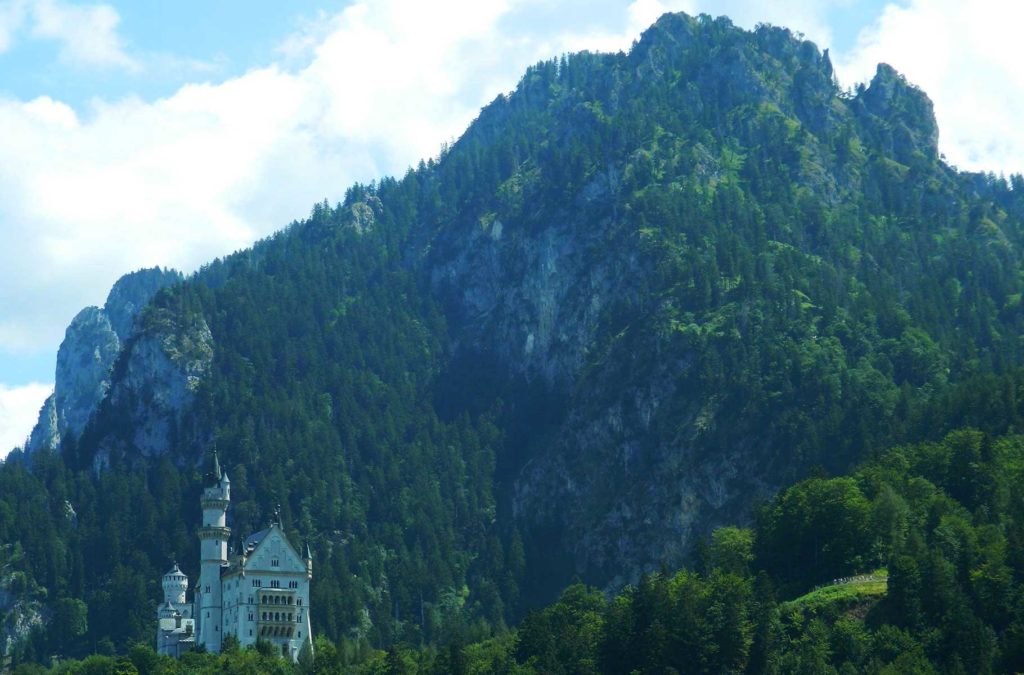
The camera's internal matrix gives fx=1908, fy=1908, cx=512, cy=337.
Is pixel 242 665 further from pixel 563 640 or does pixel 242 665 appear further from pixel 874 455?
pixel 874 455

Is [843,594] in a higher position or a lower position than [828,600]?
higher

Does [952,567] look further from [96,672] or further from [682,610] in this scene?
[96,672]

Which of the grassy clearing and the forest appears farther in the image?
the grassy clearing

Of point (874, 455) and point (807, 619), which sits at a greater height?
point (874, 455)

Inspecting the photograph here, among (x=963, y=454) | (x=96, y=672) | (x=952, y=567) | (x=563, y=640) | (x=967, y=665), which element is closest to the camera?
(x=967, y=665)

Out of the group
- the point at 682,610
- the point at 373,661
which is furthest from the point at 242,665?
the point at 682,610

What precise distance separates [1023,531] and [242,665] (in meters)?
72.1

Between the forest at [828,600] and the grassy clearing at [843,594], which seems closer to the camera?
the forest at [828,600]

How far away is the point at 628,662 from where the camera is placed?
495 ft

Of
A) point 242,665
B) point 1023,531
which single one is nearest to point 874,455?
point 1023,531

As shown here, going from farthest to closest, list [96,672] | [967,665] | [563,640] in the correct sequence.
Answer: [96,672]
[563,640]
[967,665]

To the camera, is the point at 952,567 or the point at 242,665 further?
the point at 242,665

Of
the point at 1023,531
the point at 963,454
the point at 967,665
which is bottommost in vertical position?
the point at 967,665

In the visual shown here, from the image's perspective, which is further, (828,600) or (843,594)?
(843,594)
